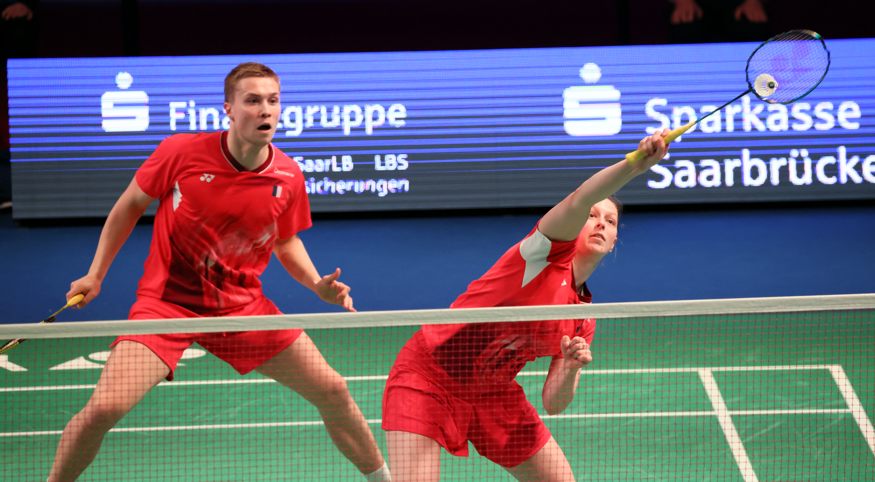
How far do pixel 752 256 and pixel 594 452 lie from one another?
461cm

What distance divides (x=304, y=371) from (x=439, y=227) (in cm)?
670

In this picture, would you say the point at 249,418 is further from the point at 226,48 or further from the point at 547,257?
the point at 226,48

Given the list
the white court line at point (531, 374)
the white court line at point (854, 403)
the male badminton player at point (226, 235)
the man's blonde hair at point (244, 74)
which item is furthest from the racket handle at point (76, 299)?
the white court line at point (854, 403)

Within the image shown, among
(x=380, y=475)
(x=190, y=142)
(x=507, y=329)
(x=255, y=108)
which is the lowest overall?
(x=380, y=475)

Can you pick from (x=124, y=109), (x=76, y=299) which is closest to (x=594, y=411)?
(x=76, y=299)

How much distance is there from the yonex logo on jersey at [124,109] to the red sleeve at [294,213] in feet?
22.2

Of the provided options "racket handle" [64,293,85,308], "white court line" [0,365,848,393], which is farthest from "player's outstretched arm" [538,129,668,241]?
"white court line" [0,365,848,393]

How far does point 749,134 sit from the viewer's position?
11617 mm

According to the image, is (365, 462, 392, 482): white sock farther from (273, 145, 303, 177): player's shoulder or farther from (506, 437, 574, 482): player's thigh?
(273, 145, 303, 177): player's shoulder

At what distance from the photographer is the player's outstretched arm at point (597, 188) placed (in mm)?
3836

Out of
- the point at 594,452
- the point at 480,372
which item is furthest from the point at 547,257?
the point at 594,452

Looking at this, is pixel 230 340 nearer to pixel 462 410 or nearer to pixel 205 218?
pixel 205 218

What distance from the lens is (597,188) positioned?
3.88 m

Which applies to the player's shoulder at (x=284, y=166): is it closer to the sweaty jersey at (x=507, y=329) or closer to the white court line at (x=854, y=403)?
the sweaty jersey at (x=507, y=329)
